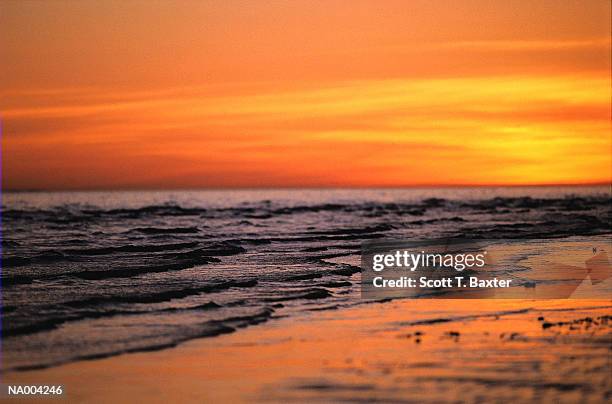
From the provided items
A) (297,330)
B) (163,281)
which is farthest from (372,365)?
(163,281)

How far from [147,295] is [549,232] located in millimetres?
22213

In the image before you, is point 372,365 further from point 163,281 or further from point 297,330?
point 163,281

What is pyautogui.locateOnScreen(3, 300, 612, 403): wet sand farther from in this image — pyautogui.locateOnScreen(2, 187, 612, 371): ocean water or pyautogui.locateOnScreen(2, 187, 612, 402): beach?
pyautogui.locateOnScreen(2, 187, 612, 371): ocean water

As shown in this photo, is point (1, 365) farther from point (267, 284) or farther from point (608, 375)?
point (267, 284)

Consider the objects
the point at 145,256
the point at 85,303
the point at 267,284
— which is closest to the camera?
the point at 85,303

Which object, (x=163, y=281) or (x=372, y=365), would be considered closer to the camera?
(x=372, y=365)

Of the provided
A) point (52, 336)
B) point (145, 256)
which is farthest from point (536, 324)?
point (145, 256)

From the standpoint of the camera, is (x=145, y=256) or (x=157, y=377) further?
(x=145, y=256)

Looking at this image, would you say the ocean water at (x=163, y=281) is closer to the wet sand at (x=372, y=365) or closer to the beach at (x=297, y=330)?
the beach at (x=297, y=330)

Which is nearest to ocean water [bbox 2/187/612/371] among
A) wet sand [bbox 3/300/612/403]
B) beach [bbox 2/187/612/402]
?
beach [bbox 2/187/612/402]

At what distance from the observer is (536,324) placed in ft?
40.7

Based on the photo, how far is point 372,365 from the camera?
9.79 meters

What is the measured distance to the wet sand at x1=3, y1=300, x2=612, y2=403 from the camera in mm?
8625

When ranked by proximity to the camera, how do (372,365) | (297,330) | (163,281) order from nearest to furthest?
(372,365), (297,330), (163,281)
